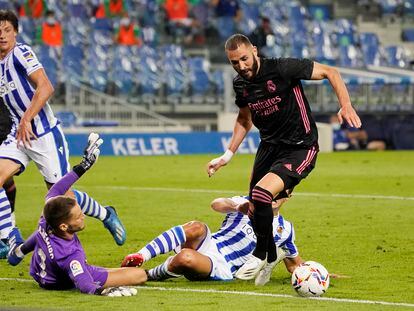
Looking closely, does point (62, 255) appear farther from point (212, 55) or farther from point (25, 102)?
point (212, 55)

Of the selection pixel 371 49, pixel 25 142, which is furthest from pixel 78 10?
pixel 25 142

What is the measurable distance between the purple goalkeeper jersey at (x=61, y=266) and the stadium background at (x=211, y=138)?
0.13 meters

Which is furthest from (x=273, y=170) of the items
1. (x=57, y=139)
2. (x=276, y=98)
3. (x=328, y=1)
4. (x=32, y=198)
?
(x=328, y=1)

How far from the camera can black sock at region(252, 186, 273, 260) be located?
31.0 ft

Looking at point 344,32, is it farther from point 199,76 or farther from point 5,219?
point 5,219

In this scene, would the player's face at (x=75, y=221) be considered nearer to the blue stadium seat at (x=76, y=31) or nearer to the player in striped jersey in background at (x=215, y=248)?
the player in striped jersey in background at (x=215, y=248)

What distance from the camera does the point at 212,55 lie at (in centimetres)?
3416

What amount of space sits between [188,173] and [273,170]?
42.0 feet

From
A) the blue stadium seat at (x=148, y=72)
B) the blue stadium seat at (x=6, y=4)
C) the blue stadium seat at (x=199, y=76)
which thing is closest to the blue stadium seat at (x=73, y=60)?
the blue stadium seat at (x=148, y=72)

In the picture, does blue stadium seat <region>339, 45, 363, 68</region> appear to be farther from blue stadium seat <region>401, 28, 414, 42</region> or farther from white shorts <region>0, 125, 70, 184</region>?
white shorts <region>0, 125, 70, 184</region>

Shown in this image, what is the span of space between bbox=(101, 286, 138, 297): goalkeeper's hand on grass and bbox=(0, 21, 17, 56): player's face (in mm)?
3279

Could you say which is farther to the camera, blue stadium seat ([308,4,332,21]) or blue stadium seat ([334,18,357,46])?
blue stadium seat ([308,4,332,21])

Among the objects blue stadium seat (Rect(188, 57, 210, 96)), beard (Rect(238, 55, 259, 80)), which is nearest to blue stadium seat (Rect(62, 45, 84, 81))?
blue stadium seat (Rect(188, 57, 210, 96))

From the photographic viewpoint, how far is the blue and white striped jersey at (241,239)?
981 centimetres
